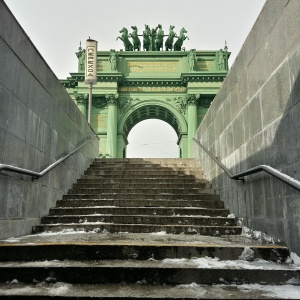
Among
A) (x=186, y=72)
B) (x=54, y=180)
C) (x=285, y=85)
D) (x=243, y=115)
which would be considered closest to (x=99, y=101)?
(x=186, y=72)

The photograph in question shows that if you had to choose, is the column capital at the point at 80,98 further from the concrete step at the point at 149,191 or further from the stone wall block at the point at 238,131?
the stone wall block at the point at 238,131

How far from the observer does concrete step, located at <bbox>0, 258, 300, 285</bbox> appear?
10.3 ft

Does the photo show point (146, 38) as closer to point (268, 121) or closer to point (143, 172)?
point (143, 172)

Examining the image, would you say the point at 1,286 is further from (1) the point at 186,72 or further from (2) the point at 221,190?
(1) the point at 186,72

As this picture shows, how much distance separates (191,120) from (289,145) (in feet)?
59.9

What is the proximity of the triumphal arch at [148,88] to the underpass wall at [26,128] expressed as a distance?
14651 mm

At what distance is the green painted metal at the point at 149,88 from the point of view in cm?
2225

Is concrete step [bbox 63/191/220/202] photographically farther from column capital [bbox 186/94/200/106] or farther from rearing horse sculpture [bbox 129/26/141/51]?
rearing horse sculpture [bbox 129/26/141/51]

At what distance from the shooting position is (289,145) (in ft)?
12.6

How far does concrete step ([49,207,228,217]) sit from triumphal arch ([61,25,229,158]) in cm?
1513

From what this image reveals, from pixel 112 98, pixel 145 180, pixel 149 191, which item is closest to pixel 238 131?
pixel 149 191

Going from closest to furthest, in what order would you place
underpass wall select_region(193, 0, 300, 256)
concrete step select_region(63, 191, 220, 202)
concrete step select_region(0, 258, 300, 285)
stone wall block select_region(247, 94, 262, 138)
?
concrete step select_region(0, 258, 300, 285)
underpass wall select_region(193, 0, 300, 256)
stone wall block select_region(247, 94, 262, 138)
concrete step select_region(63, 191, 220, 202)

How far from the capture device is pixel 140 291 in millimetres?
2881

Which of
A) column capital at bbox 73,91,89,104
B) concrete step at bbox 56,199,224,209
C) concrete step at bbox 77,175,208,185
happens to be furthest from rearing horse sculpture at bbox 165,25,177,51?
concrete step at bbox 56,199,224,209
